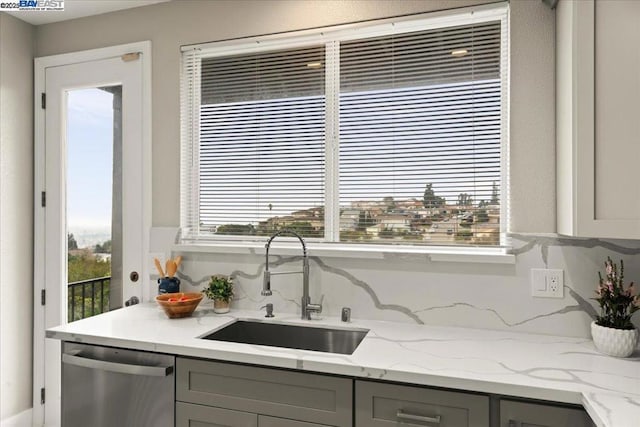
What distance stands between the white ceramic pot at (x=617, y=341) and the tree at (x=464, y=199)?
2.33 ft

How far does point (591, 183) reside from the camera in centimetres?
144

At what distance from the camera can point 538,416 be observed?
1.30m

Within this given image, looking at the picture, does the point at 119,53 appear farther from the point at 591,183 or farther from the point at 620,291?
the point at 620,291

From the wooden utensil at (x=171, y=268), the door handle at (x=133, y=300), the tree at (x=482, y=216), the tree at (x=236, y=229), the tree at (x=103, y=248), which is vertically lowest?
the door handle at (x=133, y=300)

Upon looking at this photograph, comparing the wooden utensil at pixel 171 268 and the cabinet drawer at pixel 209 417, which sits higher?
the wooden utensil at pixel 171 268

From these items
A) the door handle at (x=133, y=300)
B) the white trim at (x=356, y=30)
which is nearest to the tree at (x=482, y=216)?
the white trim at (x=356, y=30)

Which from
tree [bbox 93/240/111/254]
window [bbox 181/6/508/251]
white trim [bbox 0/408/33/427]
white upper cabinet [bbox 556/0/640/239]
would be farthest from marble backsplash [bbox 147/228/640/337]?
white trim [bbox 0/408/33/427]

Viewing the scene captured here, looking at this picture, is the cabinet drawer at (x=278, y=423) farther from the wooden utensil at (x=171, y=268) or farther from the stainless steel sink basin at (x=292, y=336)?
the wooden utensil at (x=171, y=268)

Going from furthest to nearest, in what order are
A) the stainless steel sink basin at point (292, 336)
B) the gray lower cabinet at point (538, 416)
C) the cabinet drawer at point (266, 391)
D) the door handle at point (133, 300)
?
the door handle at point (133, 300), the stainless steel sink basin at point (292, 336), the cabinet drawer at point (266, 391), the gray lower cabinet at point (538, 416)

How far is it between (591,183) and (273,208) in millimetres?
1469

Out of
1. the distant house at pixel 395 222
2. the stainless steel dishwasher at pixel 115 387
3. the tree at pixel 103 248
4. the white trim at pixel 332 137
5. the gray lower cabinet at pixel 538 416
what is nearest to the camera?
the gray lower cabinet at pixel 538 416

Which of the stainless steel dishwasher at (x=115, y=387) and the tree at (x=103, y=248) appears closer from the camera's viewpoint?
the stainless steel dishwasher at (x=115, y=387)

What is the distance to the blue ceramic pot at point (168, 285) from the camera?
233 centimetres

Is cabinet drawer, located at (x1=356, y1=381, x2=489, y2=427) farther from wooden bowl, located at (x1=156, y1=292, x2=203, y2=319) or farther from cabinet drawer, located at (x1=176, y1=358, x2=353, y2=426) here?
wooden bowl, located at (x1=156, y1=292, x2=203, y2=319)
